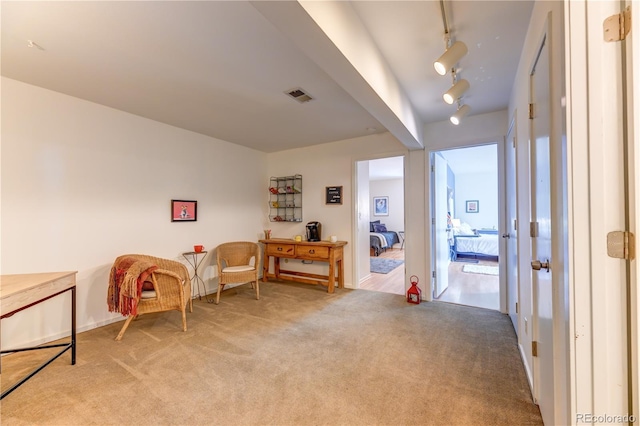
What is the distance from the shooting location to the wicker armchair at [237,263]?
3.43 m

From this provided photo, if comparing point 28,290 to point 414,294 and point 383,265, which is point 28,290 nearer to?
point 414,294

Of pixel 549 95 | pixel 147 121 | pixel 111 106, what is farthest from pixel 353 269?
pixel 111 106

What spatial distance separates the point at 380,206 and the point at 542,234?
8047mm

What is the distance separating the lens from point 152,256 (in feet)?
10.1

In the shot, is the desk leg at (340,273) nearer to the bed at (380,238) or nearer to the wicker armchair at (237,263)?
the wicker armchair at (237,263)

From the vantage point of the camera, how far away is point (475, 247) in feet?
20.8

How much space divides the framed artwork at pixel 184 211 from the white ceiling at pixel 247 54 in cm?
116

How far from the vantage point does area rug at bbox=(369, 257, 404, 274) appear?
5242mm

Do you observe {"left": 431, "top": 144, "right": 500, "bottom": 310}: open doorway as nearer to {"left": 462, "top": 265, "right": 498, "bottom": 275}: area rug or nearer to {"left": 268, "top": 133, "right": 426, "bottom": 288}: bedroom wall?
{"left": 462, "top": 265, "right": 498, "bottom": 275}: area rug

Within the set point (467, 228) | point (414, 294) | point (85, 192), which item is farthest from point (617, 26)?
point (467, 228)

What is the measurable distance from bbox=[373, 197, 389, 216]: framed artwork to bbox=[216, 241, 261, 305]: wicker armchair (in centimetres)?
626

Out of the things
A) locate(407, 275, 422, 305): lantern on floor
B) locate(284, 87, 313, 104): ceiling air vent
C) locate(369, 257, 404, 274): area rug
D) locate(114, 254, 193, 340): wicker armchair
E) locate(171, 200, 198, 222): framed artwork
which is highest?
locate(284, 87, 313, 104): ceiling air vent

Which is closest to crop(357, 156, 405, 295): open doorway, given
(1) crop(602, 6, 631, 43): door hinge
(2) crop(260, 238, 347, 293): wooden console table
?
(2) crop(260, 238, 347, 293): wooden console table

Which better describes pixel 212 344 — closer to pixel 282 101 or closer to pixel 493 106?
pixel 282 101
